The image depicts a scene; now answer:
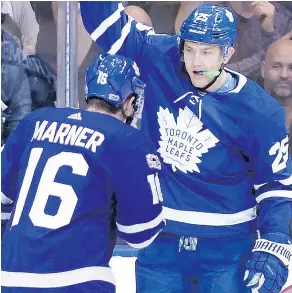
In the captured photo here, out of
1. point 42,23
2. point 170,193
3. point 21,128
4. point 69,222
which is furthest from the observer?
point 42,23

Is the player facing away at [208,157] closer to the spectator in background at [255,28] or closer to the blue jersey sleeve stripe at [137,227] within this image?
the blue jersey sleeve stripe at [137,227]

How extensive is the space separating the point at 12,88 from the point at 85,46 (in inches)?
12.7

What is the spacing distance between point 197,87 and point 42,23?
3.84 ft

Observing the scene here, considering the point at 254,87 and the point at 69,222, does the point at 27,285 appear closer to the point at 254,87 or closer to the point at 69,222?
the point at 69,222

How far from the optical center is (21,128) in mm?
1668

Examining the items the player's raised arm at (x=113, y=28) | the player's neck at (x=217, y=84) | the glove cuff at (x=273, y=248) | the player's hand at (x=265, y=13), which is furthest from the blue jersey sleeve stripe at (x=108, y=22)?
the player's hand at (x=265, y=13)

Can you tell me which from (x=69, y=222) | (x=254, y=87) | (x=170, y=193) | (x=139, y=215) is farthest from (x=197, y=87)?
(x=69, y=222)

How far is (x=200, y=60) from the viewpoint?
1.88 meters

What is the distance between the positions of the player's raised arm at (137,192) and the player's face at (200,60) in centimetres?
31

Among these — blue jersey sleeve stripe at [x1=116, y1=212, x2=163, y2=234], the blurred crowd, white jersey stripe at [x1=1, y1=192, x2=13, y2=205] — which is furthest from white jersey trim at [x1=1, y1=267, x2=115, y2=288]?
the blurred crowd

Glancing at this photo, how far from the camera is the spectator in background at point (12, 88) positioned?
9.66ft

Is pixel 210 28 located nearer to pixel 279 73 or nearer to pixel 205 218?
pixel 205 218

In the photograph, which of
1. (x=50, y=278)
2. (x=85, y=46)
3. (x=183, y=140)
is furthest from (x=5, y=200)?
(x=85, y=46)

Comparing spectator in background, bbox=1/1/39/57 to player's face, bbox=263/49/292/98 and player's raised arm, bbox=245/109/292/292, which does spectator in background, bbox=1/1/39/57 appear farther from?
player's raised arm, bbox=245/109/292/292
